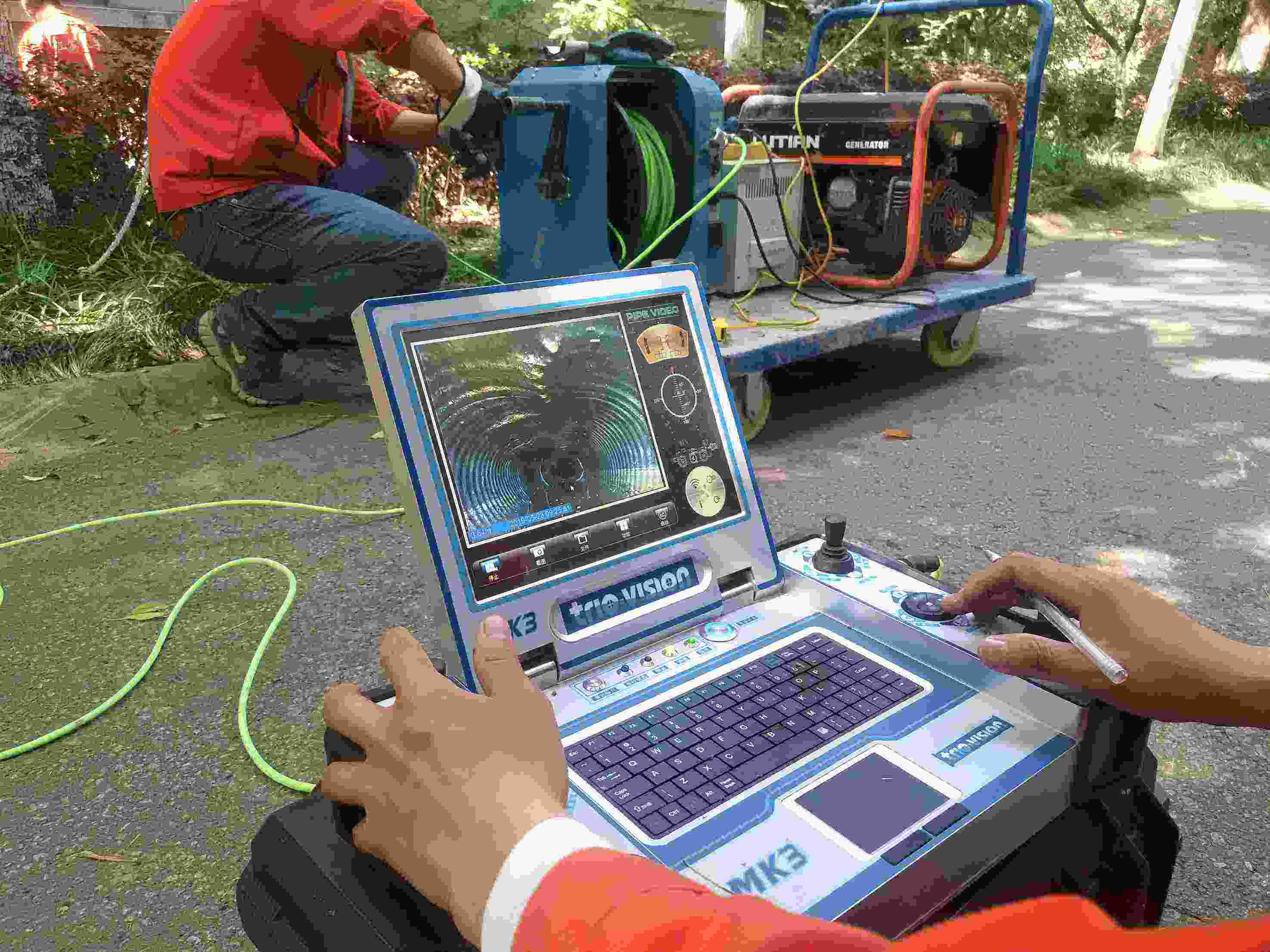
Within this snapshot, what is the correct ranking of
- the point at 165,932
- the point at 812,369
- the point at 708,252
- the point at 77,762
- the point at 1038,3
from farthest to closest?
1. the point at 812,369
2. the point at 1038,3
3. the point at 708,252
4. the point at 77,762
5. the point at 165,932

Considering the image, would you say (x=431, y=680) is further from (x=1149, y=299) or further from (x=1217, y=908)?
(x=1149, y=299)

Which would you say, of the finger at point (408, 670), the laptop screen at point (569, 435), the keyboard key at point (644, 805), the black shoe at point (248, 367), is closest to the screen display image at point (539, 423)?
the laptop screen at point (569, 435)

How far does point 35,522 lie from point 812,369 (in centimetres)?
308

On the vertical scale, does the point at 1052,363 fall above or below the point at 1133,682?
below

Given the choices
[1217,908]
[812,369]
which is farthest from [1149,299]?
[1217,908]

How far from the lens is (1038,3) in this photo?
3996 millimetres

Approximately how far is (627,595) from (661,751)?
0.24m

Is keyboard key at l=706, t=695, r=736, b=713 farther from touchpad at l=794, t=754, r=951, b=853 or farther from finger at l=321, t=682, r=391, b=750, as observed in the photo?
finger at l=321, t=682, r=391, b=750

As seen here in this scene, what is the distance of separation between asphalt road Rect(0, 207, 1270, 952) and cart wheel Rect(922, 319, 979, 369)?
0.08 meters

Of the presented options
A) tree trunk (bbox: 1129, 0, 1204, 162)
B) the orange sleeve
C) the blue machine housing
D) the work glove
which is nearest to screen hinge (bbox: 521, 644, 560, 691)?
the orange sleeve

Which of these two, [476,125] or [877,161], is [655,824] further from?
[877,161]

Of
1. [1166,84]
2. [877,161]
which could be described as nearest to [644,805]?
[877,161]

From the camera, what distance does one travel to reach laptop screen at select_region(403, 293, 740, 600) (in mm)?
1039

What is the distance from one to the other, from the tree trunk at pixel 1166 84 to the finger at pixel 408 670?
1286 centimetres
